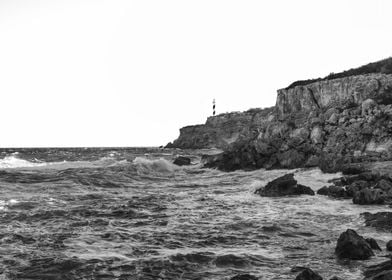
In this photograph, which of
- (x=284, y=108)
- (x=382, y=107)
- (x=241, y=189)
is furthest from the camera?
(x=284, y=108)

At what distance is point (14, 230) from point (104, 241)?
388cm

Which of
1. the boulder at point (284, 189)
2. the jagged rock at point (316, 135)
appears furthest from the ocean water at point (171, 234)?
the jagged rock at point (316, 135)

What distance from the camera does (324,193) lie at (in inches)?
924

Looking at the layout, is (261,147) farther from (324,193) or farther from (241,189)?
(324,193)

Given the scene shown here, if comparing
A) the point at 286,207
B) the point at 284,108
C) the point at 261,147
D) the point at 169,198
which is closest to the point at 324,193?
the point at 286,207

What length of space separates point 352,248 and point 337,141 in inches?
1052

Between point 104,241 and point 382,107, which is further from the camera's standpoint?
point 382,107

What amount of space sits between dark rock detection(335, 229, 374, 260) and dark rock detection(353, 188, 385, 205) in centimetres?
845

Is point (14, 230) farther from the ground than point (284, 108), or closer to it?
closer to it

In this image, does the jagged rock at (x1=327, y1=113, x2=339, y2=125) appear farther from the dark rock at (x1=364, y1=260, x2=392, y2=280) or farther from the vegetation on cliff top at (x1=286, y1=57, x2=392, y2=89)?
the dark rock at (x1=364, y1=260, x2=392, y2=280)

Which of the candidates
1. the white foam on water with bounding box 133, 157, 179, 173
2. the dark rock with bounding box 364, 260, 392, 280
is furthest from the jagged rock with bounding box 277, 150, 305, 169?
the dark rock with bounding box 364, 260, 392, 280

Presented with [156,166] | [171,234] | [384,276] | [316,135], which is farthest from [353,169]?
[156,166]

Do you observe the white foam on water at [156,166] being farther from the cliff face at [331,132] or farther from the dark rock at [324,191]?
the dark rock at [324,191]

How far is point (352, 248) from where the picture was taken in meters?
11.9
